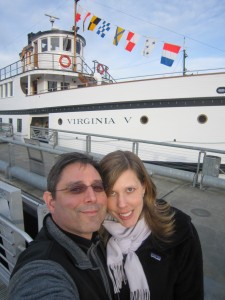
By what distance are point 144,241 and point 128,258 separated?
0.46 ft

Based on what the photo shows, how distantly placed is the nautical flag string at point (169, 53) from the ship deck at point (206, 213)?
4132mm

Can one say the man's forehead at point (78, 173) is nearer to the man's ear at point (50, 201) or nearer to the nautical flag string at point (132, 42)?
the man's ear at point (50, 201)

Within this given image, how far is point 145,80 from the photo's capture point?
8164 millimetres

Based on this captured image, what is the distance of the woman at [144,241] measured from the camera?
1392 mm

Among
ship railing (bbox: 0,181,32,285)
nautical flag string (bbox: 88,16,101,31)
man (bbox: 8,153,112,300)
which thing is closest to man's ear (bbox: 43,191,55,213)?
man (bbox: 8,153,112,300)

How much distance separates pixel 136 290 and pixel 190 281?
34cm

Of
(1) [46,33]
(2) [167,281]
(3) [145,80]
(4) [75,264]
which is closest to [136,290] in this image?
(2) [167,281]

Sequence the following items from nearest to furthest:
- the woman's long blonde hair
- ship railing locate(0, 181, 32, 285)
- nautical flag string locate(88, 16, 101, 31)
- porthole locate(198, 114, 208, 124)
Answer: the woman's long blonde hair, ship railing locate(0, 181, 32, 285), porthole locate(198, 114, 208, 124), nautical flag string locate(88, 16, 101, 31)

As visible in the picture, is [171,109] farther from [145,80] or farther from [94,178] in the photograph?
[94,178]

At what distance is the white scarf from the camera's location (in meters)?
1.36

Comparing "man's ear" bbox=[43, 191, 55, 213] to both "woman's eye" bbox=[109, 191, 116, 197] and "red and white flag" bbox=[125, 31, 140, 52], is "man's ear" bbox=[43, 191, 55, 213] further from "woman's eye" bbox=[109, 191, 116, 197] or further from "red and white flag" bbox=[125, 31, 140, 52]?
"red and white flag" bbox=[125, 31, 140, 52]

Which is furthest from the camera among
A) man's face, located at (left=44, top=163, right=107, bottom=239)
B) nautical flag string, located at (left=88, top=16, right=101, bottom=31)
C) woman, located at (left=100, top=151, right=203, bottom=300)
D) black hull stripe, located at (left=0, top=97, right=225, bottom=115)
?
nautical flag string, located at (left=88, top=16, right=101, bottom=31)

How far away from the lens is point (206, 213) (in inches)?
157

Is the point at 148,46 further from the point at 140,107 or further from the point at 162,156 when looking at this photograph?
the point at 162,156
